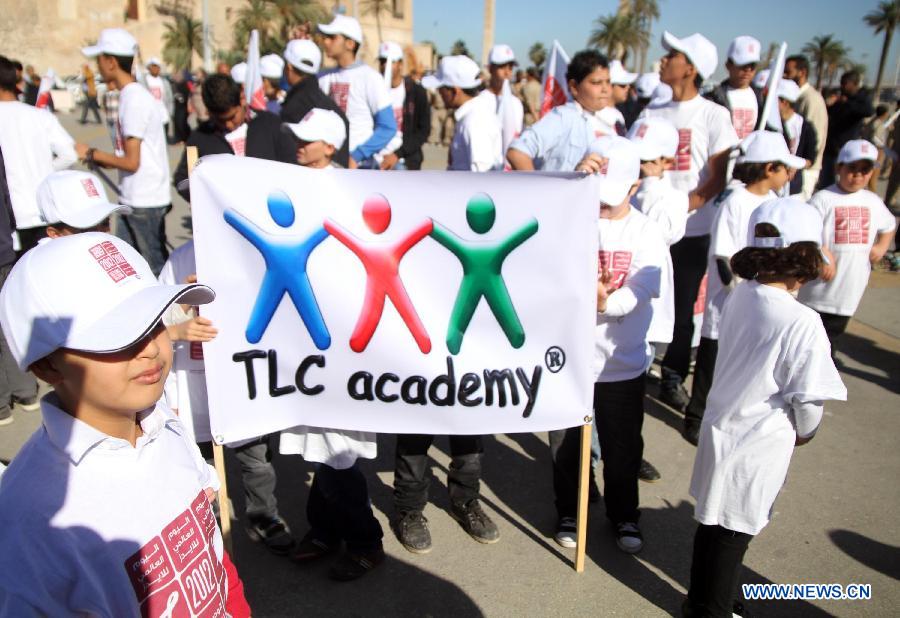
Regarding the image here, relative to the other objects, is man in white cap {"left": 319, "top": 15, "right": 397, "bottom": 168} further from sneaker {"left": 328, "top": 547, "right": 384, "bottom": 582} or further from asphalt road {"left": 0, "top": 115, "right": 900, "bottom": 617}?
sneaker {"left": 328, "top": 547, "right": 384, "bottom": 582}

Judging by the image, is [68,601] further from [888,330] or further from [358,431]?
[888,330]

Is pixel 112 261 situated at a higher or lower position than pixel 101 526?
higher

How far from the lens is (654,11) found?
185 ft

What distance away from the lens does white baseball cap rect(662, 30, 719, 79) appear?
4602mm

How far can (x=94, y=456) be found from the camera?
1333 mm

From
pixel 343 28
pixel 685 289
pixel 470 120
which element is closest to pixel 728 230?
pixel 685 289

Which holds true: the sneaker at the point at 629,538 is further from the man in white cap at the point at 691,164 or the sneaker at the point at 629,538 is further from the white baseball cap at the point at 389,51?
the white baseball cap at the point at 389,51

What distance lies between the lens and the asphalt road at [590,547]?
2.87 meters

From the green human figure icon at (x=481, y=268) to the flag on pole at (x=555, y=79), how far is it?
9.94 ft

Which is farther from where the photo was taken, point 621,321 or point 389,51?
point 389,51

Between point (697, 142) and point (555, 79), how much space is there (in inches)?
50.7

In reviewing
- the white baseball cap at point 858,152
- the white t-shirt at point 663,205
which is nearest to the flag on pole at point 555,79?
the white t-shirt at point 663,205

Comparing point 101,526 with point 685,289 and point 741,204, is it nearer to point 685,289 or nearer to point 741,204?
point 741,204

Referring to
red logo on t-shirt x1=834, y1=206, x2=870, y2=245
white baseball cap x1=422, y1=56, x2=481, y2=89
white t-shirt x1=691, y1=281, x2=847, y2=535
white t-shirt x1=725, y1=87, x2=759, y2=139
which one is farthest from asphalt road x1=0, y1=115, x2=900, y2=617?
white baseball cap x1=422, y1=56, x2=481, y2=89
